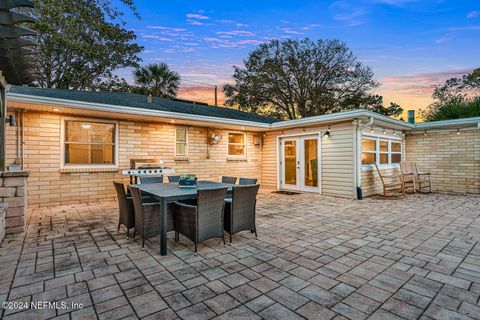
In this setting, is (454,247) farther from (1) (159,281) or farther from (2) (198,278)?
(1) (159,281)

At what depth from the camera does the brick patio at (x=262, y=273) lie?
1.79m

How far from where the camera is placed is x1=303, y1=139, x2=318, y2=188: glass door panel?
7.95 m

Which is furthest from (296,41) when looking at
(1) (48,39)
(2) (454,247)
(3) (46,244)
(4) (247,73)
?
(3) (46,244)

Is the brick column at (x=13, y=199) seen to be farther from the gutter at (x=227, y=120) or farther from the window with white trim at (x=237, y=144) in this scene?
the window with white trim at (x=237, y=144)

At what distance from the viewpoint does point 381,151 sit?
8016 millimetres

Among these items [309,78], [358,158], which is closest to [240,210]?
[358,158]

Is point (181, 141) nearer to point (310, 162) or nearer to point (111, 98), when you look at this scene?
point (111, 98)

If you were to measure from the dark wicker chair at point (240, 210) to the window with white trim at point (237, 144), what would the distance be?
5.64m

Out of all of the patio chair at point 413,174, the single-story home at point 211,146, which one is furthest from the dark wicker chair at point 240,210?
the patio chair at point 413,174

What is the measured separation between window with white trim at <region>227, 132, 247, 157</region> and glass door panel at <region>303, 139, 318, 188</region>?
234 cm

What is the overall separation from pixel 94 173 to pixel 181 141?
2.60 meters

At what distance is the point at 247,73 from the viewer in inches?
709

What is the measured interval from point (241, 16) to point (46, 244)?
1005cm

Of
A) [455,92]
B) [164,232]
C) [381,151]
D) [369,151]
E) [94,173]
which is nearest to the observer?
[164,232]
